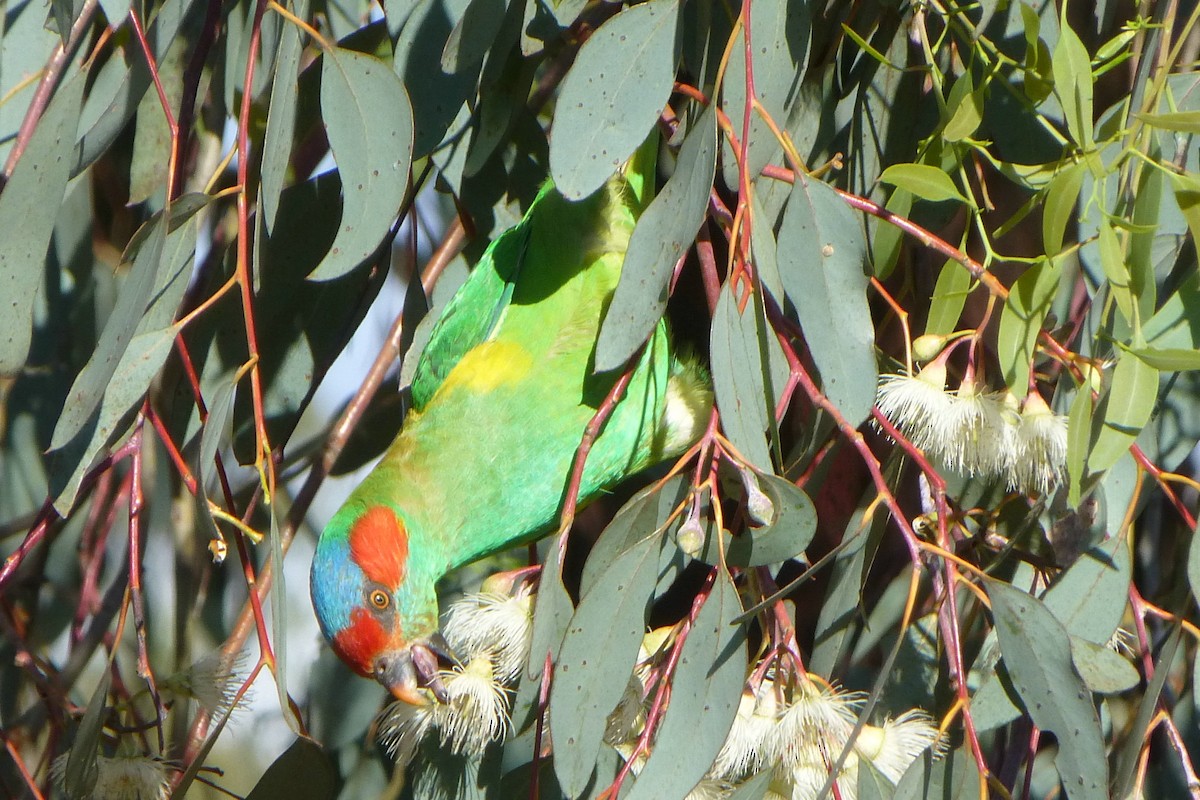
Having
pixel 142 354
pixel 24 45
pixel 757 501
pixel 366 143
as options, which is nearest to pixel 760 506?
pixel 757 501

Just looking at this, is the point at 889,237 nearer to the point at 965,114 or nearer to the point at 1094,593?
the point at 965,114

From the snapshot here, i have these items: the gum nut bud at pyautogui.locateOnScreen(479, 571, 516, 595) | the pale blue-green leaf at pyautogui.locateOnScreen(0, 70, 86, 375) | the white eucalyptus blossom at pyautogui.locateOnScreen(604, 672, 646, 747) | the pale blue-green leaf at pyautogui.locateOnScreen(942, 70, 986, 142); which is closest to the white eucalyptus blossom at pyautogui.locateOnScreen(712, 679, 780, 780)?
the white eucalyptus blossom at pyautogui.locateOnScreen(604, 672, 646, 747)

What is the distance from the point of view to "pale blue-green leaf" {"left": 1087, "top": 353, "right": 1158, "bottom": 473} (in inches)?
41.3

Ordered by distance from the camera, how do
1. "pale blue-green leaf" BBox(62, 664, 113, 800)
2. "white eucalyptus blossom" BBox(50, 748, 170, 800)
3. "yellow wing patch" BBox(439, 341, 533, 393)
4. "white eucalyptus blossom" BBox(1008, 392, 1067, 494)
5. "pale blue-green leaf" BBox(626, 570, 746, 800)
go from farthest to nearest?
"yellow wing patch" BBox(439, 341, 533, 393)
"white eucalyptus blossom" BBox(50, 748, 170, 800)
"pale blue-green leaf" BBox(62, 664, 113, 800)
"white eucalyptus blossom" BBox(1008, 392, 1067, 494)
"pale blue-green leaf" BBox(626, 570, 746, 800)

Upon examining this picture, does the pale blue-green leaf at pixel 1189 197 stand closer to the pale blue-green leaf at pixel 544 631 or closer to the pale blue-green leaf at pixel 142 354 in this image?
the pale blue-green leaf at pixel 544 631

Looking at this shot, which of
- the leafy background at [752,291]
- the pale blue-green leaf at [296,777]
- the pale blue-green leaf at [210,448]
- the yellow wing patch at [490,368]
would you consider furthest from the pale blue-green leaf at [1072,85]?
the pale blue-green leaf at [296,777]

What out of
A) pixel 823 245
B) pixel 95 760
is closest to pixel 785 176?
pixel 823 245

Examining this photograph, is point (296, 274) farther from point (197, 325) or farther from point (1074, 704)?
point (1074, 704)

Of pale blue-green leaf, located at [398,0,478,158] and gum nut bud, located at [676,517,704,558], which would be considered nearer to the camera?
gum nut bud, located at [676,517,704,558]

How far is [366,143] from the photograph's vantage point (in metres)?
1.22

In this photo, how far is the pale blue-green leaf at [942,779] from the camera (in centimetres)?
113

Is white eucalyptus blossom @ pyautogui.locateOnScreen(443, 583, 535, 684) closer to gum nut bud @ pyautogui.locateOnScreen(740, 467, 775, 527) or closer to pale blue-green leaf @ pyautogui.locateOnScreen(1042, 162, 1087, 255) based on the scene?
gum nut bud @ pyautogui.locateOnScreen(740, 467, 775, 527)

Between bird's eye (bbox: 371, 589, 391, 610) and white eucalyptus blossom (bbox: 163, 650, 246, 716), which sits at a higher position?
white eucalyptus blossom (bbox: 163, 650, 246, 716)

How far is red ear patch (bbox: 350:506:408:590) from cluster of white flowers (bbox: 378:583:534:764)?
0.31 m
